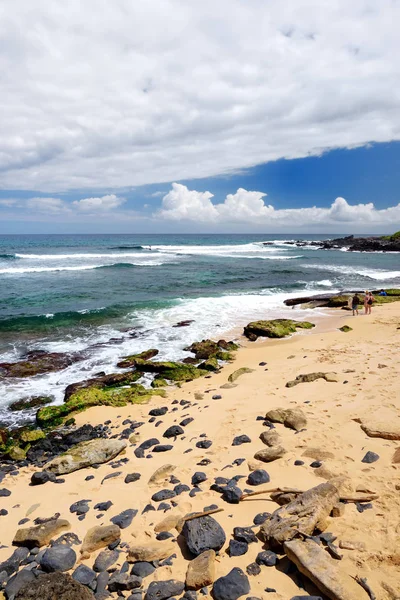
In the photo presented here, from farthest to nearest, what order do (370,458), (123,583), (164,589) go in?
(370,458) → (123,583) → (164,589)

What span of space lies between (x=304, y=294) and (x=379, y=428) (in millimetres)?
20534

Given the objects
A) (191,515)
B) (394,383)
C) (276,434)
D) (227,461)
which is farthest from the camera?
(394,383)

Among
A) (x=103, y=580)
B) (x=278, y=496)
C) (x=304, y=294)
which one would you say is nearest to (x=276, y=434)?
(x=278, y=496)

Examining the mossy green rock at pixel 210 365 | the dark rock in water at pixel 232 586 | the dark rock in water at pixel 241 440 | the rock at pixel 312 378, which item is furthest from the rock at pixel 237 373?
the dark rock in water at pixel 232 586

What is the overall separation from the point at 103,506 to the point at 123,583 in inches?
63.3

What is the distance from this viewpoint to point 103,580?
377 cm

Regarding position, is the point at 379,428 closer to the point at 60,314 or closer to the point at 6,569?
the point at 6,569

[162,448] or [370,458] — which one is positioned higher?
[370,458]

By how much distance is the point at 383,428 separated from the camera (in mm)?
6004

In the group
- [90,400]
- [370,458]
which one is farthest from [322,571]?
[90,400]

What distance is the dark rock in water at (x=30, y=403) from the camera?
9.78 meters

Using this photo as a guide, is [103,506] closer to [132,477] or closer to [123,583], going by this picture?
[132,477]

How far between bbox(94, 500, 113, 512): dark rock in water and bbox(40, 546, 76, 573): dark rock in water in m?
0.87

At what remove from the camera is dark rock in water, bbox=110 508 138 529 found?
4650 mm
